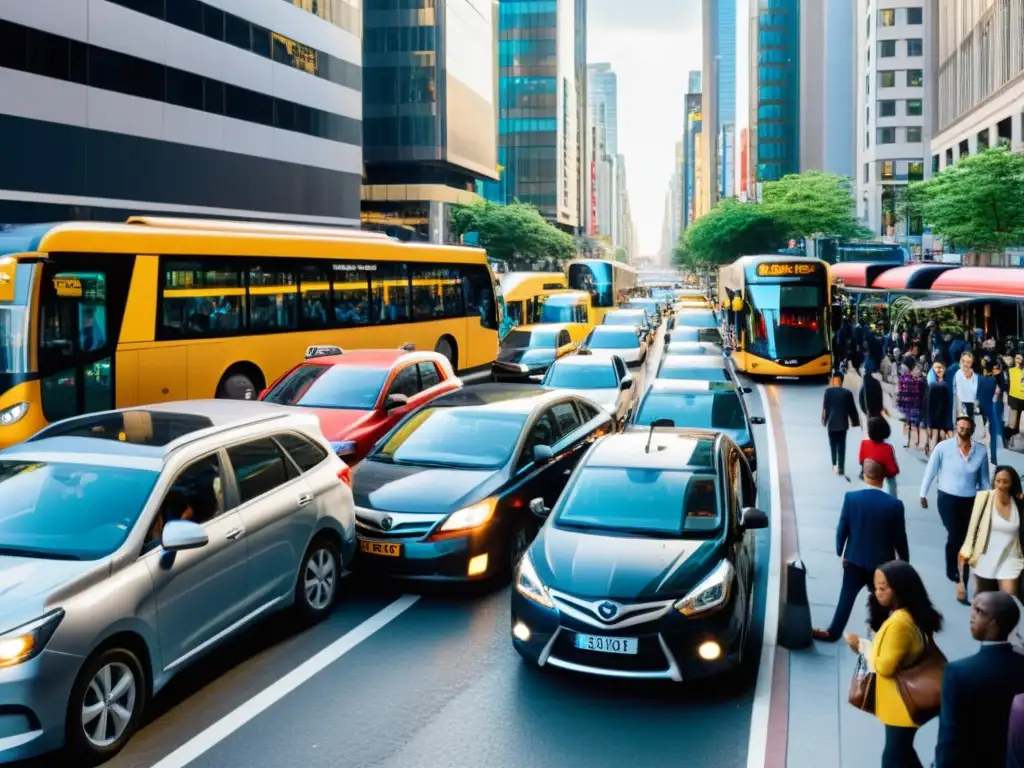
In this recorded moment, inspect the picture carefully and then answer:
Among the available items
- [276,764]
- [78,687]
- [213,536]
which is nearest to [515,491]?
[213,536]

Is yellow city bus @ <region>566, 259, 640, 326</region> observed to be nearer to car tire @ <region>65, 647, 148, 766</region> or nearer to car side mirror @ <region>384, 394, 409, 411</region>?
car side mirror @ <region>384, 394, 409, 411</region>

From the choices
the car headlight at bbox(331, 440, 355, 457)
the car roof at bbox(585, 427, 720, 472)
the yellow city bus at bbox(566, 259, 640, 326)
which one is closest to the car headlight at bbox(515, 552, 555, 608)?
the car roof at bbox(585, 427, 720, 472)

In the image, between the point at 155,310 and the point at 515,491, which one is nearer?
the point at 515,491

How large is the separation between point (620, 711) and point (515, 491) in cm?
304

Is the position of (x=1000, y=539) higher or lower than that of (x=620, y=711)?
higher

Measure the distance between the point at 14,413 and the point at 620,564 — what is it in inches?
375

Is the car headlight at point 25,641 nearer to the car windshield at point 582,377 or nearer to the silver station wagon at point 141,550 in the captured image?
the silver station wagon at point 141,550

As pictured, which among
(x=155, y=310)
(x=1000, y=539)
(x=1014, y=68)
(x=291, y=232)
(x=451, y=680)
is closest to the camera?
(x=451, y=680)

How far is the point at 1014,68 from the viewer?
173ft

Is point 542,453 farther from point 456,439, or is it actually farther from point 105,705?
point 105,705

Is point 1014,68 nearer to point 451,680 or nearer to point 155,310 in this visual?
point 155,310

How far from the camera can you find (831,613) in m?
9.02

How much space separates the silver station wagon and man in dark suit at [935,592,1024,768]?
4.26 m

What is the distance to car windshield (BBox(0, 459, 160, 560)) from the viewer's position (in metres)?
6.33
